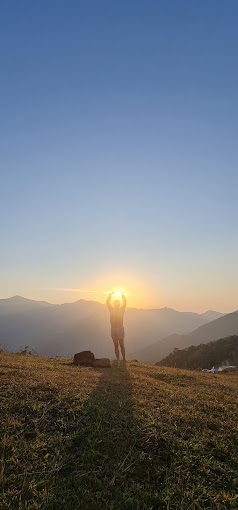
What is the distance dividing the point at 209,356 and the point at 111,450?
33230 mm

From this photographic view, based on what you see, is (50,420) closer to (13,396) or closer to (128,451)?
(13,396)

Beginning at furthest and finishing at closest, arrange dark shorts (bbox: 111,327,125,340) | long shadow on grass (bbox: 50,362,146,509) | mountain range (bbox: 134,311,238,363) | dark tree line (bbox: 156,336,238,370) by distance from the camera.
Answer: mountain range (bbox: 134,311,238,363) → dark tree line (bbox: 156,336,238,370) → dark shorts (bbox: 111,327,125,340) → long shadow on grass (bbox: 50,362,146,509)

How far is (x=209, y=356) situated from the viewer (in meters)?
34.5

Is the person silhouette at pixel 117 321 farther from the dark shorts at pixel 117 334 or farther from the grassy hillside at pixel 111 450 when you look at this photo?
the grassy hillside at pixel 111 450

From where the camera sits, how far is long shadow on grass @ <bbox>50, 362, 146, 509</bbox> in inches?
140

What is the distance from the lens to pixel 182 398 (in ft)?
22.9

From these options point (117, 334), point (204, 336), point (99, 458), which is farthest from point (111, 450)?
point (204, 336)

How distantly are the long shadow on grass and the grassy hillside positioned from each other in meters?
0.01

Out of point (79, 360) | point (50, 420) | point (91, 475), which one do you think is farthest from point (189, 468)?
point (79, 360)

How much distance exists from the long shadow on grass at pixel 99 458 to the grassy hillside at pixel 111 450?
1cm

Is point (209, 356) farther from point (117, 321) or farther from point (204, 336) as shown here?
point (204, 336)

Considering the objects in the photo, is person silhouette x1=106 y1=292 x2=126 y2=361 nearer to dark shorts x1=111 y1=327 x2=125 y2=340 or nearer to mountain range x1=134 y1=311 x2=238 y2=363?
dark shorts x1=111 y1=327 x2=125 y2=340

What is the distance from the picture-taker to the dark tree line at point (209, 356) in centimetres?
3244

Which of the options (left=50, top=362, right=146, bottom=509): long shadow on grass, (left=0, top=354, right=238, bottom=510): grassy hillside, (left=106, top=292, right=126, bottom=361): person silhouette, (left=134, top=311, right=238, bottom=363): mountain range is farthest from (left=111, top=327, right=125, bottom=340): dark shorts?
(left=134, top=311, right=238, bottom=363): mountain range
